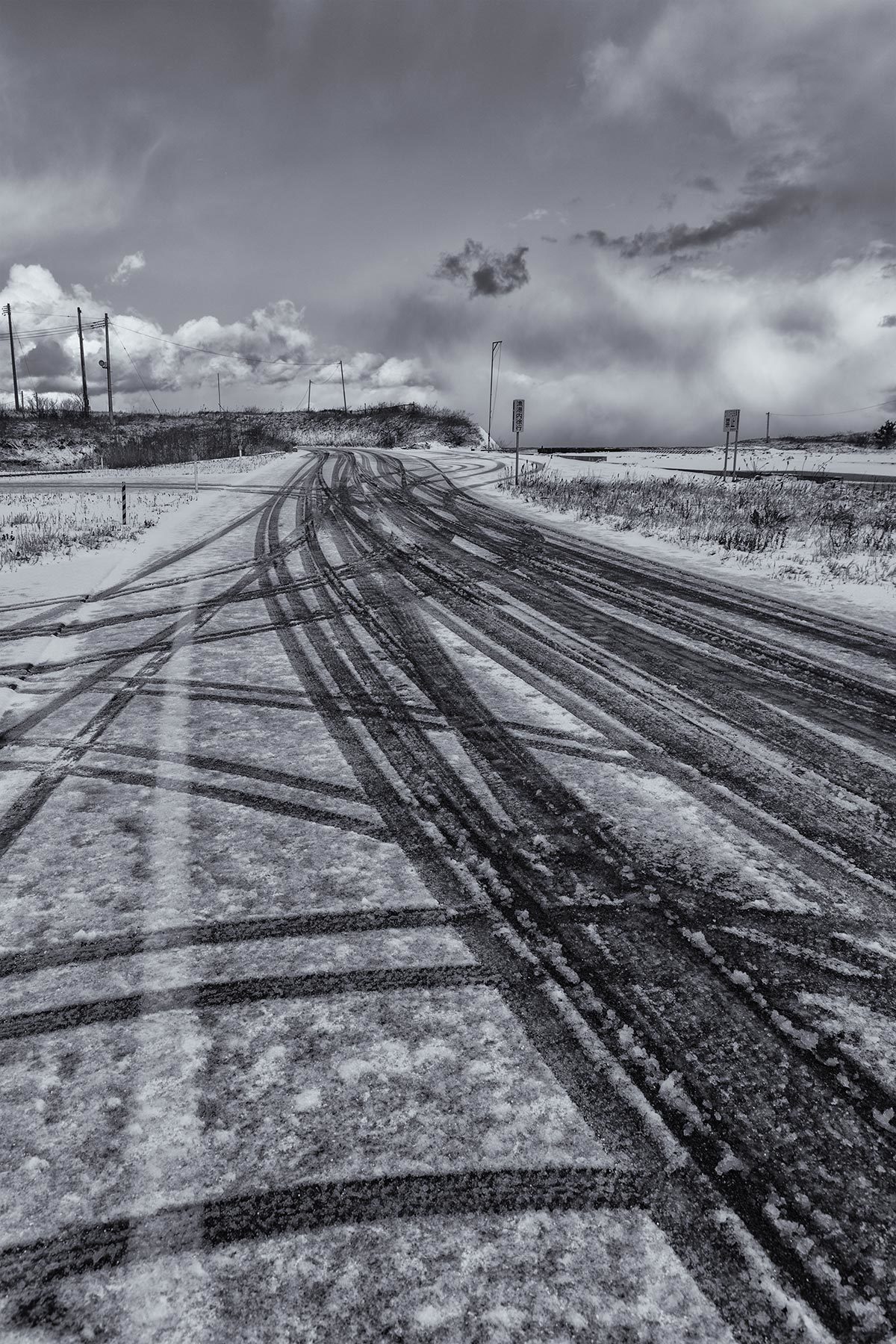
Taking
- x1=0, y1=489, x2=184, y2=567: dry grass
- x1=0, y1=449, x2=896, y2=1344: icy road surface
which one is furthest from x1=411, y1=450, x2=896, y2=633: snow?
x1=0, y1=489, x2=184, y2=567: dry grass

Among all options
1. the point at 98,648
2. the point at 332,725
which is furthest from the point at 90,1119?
the point at 98,648

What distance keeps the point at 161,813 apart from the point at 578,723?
267 centimetres

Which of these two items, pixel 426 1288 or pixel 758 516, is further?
pixel 758 516

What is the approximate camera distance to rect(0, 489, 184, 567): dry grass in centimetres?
1196

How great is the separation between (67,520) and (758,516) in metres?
14.5

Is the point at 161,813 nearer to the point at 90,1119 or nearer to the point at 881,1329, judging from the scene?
the point at 90,1119

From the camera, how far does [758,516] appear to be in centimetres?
1447

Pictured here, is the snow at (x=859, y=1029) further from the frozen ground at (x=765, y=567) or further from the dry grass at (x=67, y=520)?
the dry grass at (x=67, y=520)

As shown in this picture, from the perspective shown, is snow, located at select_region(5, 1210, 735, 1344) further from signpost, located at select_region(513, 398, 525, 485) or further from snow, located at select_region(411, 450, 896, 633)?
signpost, located at select_region(513, 398, 525, 485)

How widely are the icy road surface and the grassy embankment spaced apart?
659 cm

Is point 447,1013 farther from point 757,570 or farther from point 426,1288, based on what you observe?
point 757,570

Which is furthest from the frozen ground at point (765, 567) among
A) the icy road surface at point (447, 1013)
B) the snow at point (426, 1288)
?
the snow at point (426, 1288)

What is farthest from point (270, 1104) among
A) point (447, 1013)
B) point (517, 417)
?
point (517, 417)

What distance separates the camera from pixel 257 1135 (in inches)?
78.3
